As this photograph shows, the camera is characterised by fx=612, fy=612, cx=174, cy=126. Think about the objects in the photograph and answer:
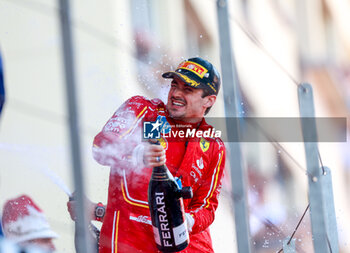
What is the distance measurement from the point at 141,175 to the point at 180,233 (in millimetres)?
219

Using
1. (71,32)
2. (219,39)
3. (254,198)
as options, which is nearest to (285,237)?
(254,198)

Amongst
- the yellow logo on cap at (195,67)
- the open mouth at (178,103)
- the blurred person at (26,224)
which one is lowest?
the blurred person at (26,224)

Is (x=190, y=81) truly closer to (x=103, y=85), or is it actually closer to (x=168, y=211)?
(x=103, y=85)

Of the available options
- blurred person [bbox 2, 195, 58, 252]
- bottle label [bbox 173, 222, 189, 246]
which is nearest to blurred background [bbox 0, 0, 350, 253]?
blurred person [bbox 2, 195, 58, 252]

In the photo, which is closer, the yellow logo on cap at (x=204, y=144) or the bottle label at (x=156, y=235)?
the bottle label at (x=156, y=235)

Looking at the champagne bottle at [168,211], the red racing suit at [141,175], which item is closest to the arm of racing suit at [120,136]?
the red racing suit at [141,175]

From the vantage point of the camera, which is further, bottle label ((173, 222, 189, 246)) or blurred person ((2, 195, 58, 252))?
blurred person ((2, 195, 58, 252))

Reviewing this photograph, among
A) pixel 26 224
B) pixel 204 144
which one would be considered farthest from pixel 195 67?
pixel 26 224

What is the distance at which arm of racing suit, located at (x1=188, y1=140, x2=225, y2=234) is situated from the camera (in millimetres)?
1975

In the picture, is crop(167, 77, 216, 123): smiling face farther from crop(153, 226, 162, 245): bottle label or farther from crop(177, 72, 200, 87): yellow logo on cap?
crop(153, 226, 162, 245): bottle label

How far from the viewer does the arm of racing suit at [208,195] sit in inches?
77.7

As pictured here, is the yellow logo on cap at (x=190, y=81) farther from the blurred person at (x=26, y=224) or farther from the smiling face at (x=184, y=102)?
the blurred person at (x=26, y=224)

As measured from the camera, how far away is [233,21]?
2.13 metres

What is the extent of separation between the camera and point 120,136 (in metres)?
1.90
